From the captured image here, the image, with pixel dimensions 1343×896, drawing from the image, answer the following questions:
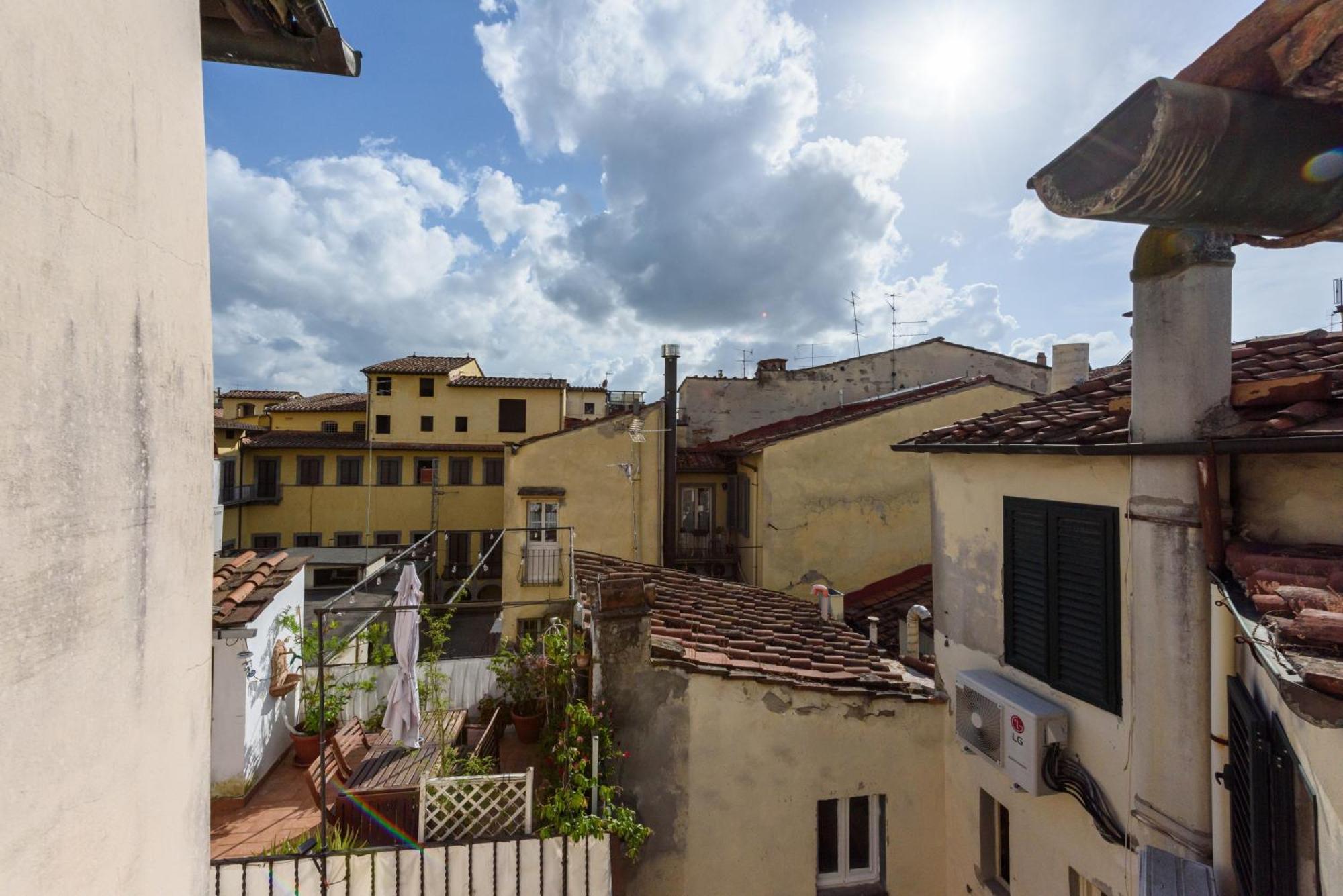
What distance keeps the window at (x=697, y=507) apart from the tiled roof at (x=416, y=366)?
53.9ft

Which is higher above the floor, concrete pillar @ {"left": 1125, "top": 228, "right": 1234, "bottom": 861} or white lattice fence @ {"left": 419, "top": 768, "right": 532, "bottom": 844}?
concrete pillar @ {"left": 1125, "top": 228, "right": 1234, "bottom": 861}

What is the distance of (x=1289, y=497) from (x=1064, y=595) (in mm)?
1645

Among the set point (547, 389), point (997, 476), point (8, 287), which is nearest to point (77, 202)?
point (8, 287)

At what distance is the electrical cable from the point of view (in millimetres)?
3988

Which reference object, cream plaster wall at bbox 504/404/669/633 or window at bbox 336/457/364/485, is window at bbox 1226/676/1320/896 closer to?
cream plaster wall at bbox 504/404/669/633

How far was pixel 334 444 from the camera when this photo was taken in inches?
1071

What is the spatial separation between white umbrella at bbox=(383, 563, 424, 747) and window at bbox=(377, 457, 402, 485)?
22827 mm

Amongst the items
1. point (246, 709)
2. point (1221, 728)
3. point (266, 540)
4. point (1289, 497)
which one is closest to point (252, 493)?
point (266, 540)

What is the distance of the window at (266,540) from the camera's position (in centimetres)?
2703

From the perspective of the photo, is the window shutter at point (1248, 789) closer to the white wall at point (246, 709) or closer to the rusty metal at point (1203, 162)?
the rusty metal at point (1203, 162)

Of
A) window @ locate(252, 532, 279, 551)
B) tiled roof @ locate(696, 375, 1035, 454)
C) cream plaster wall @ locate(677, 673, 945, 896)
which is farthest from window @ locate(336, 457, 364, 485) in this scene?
cream plaster wall @ locate(677, 673, 945, 896)

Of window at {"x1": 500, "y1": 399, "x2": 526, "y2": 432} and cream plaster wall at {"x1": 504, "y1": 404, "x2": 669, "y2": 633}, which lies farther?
window at {"x1": 500, "y1": 399, "x2": 526, "y2": 432}

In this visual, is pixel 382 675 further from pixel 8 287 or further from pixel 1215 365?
pixel 1215 365

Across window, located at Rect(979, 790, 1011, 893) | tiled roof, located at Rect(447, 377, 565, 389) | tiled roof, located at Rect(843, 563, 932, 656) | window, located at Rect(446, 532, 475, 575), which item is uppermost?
tiled roof, located at Rect(447, 377, 565, 389)
